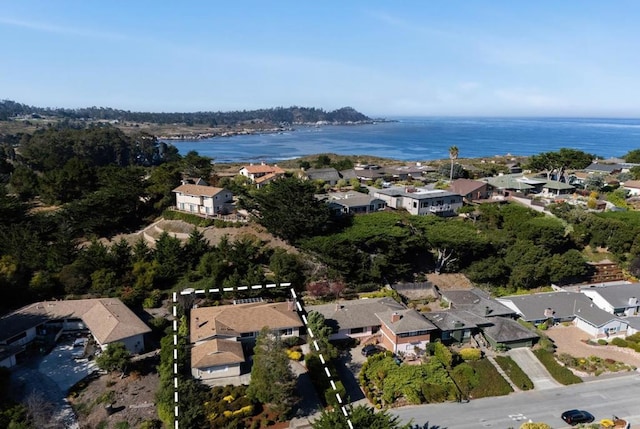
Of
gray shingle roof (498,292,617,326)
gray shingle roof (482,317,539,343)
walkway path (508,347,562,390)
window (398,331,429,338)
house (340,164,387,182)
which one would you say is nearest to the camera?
walkway path (508,347,562,390)

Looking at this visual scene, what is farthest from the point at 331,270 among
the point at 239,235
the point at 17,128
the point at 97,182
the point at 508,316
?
the point at 17,128

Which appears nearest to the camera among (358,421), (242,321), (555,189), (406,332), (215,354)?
(358,421)

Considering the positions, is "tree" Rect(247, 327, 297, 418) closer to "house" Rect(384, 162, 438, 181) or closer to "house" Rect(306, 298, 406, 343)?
"house" Rect(306, 298, 406, 343)

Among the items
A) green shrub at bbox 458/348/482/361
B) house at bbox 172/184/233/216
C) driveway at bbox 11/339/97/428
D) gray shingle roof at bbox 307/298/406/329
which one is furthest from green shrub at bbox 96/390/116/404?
house at bbox 172/184/233/216

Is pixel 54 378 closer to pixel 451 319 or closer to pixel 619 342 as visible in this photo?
pixel 451 319

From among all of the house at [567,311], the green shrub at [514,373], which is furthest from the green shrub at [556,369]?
the house at [567,311]

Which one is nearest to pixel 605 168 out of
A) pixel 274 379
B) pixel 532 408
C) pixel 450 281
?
pixel 450 281
